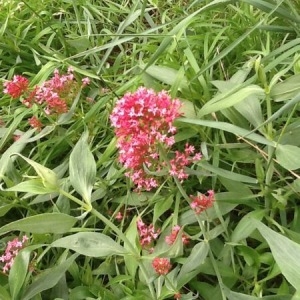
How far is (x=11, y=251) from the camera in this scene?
3.76 feet

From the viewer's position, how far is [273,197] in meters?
1.05

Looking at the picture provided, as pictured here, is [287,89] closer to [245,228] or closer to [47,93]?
[245,228]

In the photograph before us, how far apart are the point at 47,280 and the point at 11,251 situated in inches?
5.1

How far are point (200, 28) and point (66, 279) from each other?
2.22ft

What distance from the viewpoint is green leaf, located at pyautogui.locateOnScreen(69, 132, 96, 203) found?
35.8 inches

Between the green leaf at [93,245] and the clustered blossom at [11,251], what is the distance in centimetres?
22

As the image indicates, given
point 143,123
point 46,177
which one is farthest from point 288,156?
point 46,177

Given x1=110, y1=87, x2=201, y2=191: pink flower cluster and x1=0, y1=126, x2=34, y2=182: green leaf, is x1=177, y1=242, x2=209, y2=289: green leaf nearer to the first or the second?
x1=110, y1=87, x2=201, y2=191: pink flower cluster

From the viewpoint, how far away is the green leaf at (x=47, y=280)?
1.04 metres

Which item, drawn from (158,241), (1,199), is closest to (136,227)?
(158,241)

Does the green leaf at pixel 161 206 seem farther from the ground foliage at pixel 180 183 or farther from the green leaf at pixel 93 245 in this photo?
the green leaf at pixel 93 245

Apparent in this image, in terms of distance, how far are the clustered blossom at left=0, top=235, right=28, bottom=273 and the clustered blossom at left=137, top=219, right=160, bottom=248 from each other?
212 millimetres

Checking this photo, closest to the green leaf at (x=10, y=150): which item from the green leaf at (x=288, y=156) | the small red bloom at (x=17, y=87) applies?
the small red bloom at (x=17, y=87)

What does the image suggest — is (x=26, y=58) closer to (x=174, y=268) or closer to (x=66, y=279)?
(x=66, y=279)
